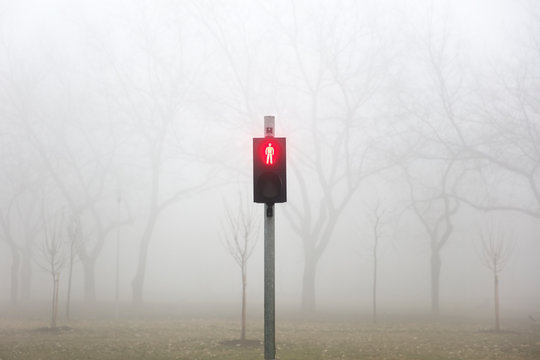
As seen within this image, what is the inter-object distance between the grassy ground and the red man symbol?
10.3m

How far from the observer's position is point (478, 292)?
183 feet

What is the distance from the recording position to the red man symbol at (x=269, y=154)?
7.34 m

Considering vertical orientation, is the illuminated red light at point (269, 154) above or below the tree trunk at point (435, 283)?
above

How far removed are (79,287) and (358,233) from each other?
100 feet

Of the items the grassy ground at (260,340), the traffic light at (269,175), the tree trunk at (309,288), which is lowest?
the grassy ground at (260,340)

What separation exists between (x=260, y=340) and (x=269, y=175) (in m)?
14.4

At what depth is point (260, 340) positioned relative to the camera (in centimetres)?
2059

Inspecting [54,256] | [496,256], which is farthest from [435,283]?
[54,256]

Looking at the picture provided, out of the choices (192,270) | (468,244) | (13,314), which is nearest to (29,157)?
(13,314)

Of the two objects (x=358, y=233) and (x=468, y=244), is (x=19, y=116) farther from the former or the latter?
(x=468, y=244)

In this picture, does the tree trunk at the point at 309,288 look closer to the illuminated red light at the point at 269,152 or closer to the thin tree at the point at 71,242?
the thin tree at the point at 71,242

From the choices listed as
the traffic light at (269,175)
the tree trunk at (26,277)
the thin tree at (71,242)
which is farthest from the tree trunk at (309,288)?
the traffic light at (269,175)

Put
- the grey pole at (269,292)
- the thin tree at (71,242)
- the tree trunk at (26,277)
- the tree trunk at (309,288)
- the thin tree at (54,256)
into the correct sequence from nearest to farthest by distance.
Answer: the grey pole at (269,292), the thin tree at (54,256), the thin tree at (71,242), the tree trunk at (309,288), the tree trunk at (26,277)

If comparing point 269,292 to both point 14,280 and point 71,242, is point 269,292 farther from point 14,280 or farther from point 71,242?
point 14,280
